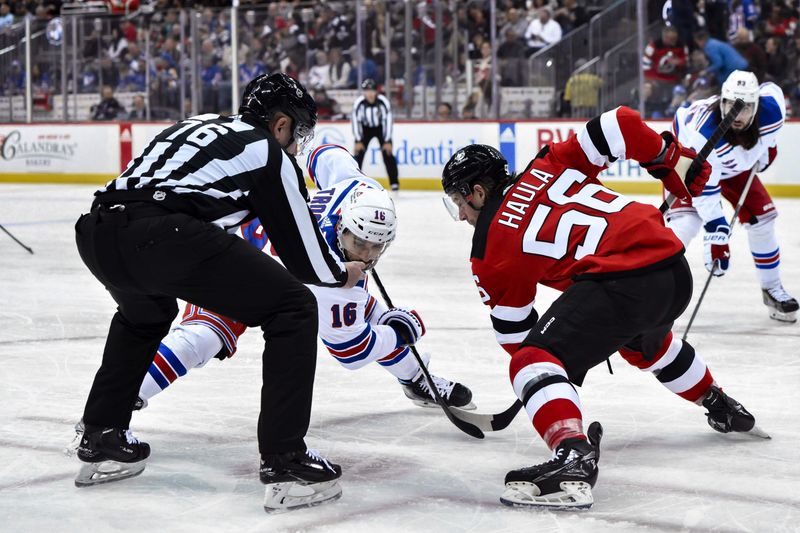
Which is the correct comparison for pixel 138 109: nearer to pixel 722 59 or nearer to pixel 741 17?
pixel 722 59

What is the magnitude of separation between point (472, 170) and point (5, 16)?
15728mm

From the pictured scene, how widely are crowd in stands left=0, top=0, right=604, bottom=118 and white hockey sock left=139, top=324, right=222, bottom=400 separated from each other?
10.3m

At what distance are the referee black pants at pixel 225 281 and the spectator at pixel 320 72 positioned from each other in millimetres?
11965

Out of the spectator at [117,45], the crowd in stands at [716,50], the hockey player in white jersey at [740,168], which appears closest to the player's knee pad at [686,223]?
the hockey player in white jersey at [740,168]

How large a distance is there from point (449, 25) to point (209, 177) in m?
11.3

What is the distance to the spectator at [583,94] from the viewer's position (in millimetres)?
12922

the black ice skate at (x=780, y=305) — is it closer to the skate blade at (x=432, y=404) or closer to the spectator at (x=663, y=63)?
the skate blade at (x=432, y=404)

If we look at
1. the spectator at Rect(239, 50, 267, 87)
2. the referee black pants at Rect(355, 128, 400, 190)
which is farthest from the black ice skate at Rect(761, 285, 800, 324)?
the spectator at Rect(239, 50, 267, 87)

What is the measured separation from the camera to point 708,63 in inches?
484

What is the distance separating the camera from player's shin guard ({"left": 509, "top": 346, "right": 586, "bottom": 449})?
110 inches

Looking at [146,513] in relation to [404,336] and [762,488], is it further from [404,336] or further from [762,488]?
[762,488]

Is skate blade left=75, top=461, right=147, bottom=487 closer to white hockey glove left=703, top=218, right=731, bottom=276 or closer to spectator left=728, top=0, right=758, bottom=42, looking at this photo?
white hockey glove left=703, top=218, right=731, bottom=276

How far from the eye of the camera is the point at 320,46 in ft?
47.7

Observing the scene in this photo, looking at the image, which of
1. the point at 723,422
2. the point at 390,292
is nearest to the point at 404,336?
the point at 723,422
